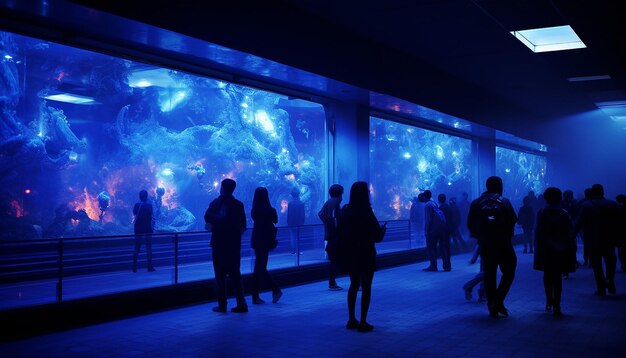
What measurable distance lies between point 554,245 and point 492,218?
3.21 feet

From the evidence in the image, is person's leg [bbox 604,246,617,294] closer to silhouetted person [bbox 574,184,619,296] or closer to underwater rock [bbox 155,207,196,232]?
silhouetted person [bbox 574,184,619,296]

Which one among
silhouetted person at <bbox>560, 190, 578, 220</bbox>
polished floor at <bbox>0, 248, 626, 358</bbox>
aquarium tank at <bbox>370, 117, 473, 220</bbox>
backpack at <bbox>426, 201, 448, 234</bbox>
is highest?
aquarium tank at <bbox>370, 117, 473, 220</bbox>

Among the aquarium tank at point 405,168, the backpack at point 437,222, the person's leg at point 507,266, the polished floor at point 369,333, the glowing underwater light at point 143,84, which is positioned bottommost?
the polished floor at point 369,333

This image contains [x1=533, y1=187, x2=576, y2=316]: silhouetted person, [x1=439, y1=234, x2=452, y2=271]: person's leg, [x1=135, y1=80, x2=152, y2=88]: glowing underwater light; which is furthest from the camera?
[x1=135, y1=80, x2=152, y2=88]: glowing underwater light

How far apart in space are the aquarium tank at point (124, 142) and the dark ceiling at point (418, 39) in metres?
7.89

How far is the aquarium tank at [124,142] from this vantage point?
21.8 m

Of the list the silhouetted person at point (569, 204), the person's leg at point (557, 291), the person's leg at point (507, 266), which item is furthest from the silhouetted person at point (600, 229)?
the silhouetted person at point (569, 204)

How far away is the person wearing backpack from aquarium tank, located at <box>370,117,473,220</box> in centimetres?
3481

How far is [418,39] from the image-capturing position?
34.6ft

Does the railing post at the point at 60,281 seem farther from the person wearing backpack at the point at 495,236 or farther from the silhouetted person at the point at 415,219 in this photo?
the silhouetted person at the point at 415,219

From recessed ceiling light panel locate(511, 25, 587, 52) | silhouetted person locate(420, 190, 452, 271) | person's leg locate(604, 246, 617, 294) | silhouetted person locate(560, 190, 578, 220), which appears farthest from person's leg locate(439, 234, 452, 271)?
recessed ceiling light panel locate(511, 25, 587, 52)

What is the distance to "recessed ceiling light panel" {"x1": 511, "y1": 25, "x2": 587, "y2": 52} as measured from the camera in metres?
10.0

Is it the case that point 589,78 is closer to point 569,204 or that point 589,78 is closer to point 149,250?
point 569,204

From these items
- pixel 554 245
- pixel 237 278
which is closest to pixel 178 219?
pixel 237 278
